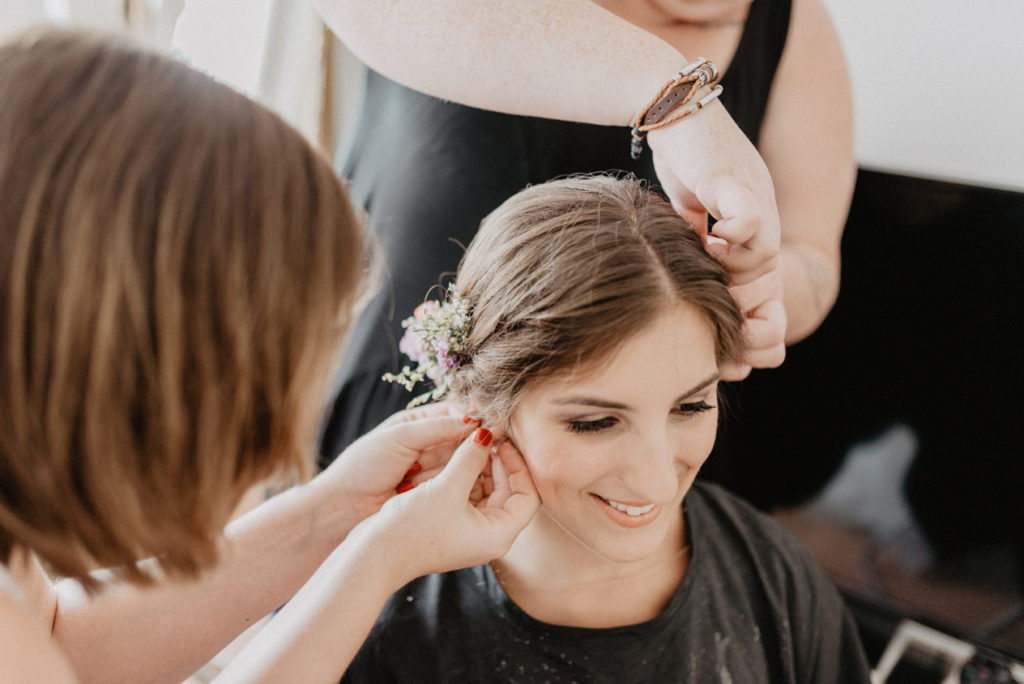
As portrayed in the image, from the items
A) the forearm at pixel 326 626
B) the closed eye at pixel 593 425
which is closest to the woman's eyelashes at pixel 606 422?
the closed eye at pixel 593 425

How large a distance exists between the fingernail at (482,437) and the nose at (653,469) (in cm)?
20

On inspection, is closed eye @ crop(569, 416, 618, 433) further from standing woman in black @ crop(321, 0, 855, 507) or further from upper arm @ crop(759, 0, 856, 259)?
upper arm @ crop(759, 0, 856, 259)

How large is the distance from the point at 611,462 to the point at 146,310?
Answer: 63 cm

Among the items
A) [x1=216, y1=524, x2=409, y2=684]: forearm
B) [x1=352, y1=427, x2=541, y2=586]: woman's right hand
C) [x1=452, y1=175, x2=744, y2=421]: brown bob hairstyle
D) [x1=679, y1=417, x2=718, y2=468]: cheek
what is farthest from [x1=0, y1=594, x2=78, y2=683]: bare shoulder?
[x1=679, y1=417, x2=718, y2=468]: cheek

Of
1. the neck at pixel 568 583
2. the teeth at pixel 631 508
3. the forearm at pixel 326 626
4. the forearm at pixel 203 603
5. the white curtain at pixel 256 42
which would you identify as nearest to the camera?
the forearm at pixel 326 626

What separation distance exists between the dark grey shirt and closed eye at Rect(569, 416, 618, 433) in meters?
0.31

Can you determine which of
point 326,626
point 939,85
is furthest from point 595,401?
point 939,85

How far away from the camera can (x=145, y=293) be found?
1.73 feet

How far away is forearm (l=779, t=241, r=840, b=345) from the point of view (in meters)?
1.19

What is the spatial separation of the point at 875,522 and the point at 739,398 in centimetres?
39

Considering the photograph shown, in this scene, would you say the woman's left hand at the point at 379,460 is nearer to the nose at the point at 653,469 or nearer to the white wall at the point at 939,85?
the nose at the point at 653,469

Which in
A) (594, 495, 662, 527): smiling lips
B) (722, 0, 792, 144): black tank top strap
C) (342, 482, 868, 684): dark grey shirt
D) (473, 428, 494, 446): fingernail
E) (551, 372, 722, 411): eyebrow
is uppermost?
(722, 0, 792, 144): black tank top strap

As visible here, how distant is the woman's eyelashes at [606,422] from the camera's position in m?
0.94

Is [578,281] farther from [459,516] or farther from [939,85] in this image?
[939,85]
